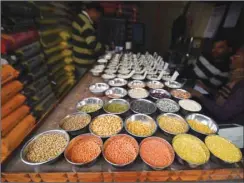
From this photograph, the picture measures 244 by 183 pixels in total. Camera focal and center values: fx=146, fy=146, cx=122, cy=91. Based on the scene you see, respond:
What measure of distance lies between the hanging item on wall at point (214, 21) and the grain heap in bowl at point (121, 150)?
4.34 m

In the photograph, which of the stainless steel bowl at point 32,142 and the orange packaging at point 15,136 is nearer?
the stainless steel bowl at point 32,142

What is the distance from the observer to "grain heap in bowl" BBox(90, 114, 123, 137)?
1.22m

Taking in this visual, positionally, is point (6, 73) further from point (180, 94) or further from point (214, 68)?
point (214, 68)

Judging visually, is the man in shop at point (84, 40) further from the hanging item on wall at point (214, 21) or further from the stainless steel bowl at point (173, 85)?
the hanging item on wall at point (214, 21)

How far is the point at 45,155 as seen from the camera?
3.41 feet

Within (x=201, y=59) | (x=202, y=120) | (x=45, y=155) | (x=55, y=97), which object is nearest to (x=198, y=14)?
(x=201, y=59)

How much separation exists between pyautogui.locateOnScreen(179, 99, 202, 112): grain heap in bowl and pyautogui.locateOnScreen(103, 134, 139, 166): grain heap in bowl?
757 millimetres

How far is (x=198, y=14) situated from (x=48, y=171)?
5.57 metres

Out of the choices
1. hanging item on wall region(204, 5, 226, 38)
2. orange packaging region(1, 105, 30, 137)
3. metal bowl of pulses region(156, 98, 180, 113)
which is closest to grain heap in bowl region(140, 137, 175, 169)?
metal bowl of pulses region(156, 98, 180, 113)

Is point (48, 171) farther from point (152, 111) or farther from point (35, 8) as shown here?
point (35, 8)

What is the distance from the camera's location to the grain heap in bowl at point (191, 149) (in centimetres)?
103

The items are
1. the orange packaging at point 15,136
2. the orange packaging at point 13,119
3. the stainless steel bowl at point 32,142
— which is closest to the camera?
the stainless steel bowl at point 32,142

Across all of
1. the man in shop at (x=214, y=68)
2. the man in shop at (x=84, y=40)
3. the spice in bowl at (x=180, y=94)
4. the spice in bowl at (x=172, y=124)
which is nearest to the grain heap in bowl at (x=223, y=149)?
the spice in bowl at (x=172, y=124)

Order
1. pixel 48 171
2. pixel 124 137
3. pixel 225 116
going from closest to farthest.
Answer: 1. pixel 48 171
2. pixel 124 137
3. pixel 225 116
